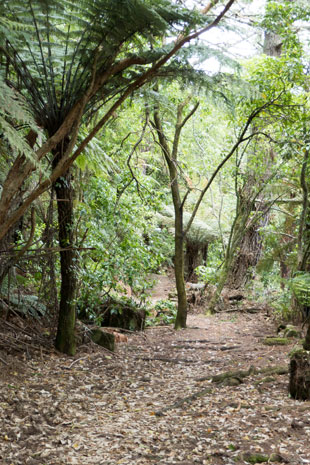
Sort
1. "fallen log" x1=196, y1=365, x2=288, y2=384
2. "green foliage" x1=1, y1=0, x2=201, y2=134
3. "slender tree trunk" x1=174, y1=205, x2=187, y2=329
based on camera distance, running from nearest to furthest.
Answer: "green foliage" x1=1, y1=0, x2=201, y2=134, "fallen log" x1=196, y1=365, x2=288, y2=384, "slender tree trunk" x1=174, y1=205, x2=187, y2=329

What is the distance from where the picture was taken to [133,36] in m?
3.64

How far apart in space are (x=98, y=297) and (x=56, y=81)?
2961mm

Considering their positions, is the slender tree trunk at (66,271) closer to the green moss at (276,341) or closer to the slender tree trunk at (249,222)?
the green moss at (276,341)

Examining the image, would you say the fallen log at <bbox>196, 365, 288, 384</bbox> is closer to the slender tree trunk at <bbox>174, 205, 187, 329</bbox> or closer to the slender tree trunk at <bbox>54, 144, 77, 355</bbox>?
the slender tree trunk at <bbox>54, 144, 77, 355</bbox>

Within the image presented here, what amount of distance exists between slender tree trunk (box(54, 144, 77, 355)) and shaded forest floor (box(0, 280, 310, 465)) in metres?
0.21

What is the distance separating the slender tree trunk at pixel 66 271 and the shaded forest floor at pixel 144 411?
211mm

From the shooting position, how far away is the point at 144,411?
11.9 ft

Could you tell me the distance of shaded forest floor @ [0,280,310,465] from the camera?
9.04 ft

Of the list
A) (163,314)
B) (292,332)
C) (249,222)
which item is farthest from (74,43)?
(249,222)

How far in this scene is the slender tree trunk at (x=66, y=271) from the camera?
14.9 ft

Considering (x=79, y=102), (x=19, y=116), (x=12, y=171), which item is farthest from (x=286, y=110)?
(x=19, y=116)

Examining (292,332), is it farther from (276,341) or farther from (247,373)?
(247,373)

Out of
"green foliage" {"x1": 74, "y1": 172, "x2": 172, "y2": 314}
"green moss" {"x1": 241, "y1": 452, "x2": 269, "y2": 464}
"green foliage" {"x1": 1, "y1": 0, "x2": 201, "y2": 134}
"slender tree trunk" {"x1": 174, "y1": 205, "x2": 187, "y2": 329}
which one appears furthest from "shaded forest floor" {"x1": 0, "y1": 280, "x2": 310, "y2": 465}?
"green foliage" {"x1": 1, "y1": 0, "x2": 201, "y2": 134}

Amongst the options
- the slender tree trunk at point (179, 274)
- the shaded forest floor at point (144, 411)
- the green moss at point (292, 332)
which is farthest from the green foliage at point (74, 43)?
the green moss at point (292, 332)
